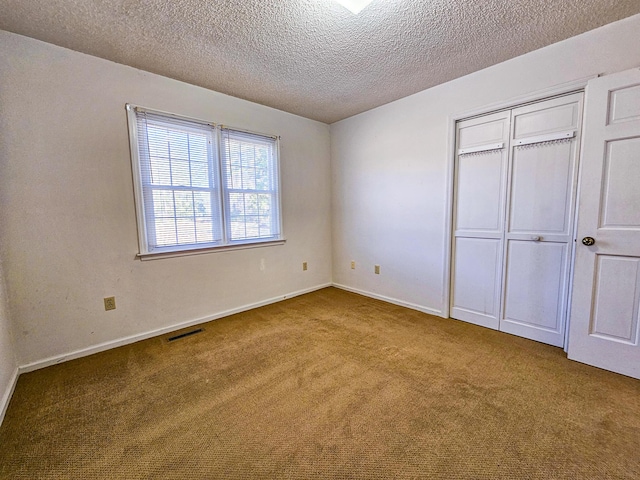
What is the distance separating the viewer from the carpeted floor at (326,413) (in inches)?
48.2

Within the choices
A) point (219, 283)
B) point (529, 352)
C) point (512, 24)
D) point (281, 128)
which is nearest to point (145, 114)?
point (281, 128)

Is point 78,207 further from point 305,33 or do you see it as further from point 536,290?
point 536,290

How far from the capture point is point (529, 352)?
7.05ft

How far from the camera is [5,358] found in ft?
5.66

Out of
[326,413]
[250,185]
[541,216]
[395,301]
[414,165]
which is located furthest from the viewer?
[395,301]

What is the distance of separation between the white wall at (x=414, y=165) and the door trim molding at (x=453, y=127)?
34 millimetres

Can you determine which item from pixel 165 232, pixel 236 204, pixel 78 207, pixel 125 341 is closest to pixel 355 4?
pixel 236 204

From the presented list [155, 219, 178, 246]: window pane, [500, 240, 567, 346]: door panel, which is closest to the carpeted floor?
[500, 240, 567, 346]: door panel

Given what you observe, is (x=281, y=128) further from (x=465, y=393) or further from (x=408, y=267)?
(x=465, y=393)

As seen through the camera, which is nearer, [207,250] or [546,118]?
[546,118]

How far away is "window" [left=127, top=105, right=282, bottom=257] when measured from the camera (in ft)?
7.89

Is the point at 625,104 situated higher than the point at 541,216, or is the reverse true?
the point at 625,104

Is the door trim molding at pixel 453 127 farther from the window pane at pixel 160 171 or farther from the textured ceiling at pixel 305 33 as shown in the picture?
the window pane at pixel 160 171

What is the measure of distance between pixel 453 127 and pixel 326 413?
108 inches
